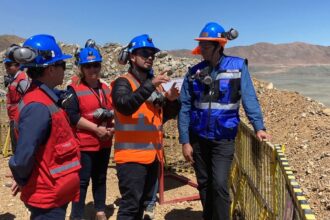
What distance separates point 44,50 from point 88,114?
1784mm

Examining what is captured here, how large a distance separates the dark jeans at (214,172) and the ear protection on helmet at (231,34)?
40.4 inches

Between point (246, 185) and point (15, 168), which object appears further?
point (246, 185)

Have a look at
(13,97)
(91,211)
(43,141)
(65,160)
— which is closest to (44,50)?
(43,141)

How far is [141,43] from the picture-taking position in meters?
3.60

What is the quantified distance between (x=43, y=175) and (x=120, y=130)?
3.71 ft

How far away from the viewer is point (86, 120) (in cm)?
437

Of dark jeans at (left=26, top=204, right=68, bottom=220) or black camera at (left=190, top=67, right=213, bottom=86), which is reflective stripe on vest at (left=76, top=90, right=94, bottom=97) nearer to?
black camera at (left=190, top=67, right=213, bottom=86)

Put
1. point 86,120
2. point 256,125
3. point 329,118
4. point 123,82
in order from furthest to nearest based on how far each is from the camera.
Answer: point 329,118 → point 86,120 → point 256,125 → point 123,82

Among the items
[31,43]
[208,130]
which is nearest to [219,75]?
[208,130]

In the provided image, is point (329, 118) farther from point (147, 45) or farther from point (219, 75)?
point (147, 45)

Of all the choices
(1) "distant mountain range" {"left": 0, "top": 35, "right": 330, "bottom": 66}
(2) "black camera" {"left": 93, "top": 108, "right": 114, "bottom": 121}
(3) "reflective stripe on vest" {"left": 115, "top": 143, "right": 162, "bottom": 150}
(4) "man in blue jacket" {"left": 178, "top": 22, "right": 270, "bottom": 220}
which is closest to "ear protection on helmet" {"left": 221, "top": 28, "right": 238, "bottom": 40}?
(4) "man in blue jacket" {"left": 178, "top": 22, "right": 270, "bottom": 220}

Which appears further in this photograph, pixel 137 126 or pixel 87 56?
pixel 87 56

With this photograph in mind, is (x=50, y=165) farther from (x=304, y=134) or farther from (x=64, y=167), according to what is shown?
(x=304, y=134)

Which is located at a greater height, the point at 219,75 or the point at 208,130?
the point at 219,75
